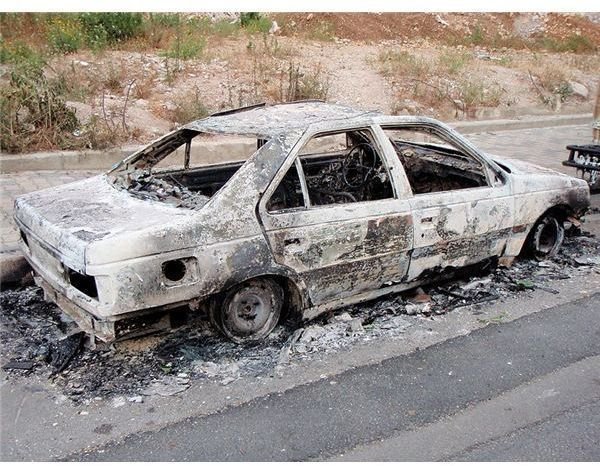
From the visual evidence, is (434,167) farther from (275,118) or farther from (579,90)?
(579,90)

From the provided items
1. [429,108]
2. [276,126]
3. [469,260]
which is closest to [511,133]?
[429,108]

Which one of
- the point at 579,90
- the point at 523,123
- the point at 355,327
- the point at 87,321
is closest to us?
the point at 87,321

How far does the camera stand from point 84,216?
392cm

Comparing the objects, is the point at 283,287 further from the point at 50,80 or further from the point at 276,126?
the point at 50,80

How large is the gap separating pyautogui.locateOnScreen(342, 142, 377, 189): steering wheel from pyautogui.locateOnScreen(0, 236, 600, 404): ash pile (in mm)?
1027

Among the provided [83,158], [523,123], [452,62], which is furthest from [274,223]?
[452,62]

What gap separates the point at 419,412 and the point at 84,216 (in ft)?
7.67

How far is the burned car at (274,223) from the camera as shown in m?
3.66

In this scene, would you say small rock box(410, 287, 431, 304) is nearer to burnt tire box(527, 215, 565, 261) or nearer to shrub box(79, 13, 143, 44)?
burnt tire box(527, 215, 565, 261)

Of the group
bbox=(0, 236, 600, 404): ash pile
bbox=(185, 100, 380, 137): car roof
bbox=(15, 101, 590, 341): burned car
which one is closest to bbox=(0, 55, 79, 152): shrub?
bbox=(15, 101, 590, 341): burned car

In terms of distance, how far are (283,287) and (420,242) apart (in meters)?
1.11

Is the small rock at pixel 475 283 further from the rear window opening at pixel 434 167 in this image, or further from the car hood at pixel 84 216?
the car hood at pixel 84 216

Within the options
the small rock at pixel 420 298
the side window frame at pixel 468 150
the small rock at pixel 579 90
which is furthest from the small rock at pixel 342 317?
the small rock at pixel 579 90

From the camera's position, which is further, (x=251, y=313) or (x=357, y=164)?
(x=357, y=164)
